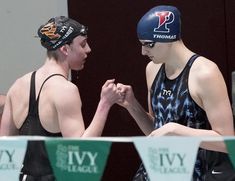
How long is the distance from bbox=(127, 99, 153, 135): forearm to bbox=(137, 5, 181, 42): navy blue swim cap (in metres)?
0.48

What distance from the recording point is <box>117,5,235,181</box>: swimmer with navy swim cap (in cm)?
402

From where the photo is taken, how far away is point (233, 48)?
6.26 m

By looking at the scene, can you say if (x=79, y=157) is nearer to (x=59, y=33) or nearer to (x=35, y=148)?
(x=35, y=148)

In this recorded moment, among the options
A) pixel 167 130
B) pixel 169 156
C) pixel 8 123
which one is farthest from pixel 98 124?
pixel 169 156

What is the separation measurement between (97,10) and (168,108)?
239 cm

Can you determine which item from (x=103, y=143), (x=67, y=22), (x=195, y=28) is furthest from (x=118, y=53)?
(x=103, y=143)

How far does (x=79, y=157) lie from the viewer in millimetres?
3572

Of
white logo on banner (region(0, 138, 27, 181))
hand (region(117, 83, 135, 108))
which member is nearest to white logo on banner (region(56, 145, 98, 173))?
white logo on banner (region(0, 138, 27, 181))

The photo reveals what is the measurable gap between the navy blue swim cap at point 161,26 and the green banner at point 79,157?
3.02 feet

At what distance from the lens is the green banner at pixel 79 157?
11.6 feet

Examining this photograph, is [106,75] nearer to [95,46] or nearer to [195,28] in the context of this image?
[95,46]

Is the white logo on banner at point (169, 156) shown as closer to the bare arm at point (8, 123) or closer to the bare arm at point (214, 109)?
the bare arm at point (214, 109)

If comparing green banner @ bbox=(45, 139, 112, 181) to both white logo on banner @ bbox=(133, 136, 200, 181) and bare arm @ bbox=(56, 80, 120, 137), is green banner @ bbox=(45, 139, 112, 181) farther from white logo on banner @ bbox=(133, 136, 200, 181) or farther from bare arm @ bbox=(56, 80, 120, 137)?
bare arm @ bbox=(56, 80, 120, 137)

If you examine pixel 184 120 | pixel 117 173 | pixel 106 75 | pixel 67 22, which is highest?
pixel 67 22
